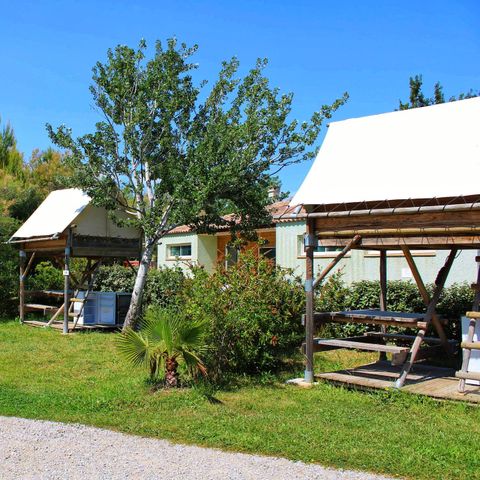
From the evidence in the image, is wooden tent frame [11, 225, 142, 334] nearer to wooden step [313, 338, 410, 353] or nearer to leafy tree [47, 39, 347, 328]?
leafy tree [47, 39, 347, 328]

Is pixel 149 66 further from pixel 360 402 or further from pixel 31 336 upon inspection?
pixel 360 402

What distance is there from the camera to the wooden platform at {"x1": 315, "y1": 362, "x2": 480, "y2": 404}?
27.3 ft

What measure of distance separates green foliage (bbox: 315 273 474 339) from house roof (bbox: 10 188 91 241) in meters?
7.76

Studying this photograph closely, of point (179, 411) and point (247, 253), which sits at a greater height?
point (247, 253)

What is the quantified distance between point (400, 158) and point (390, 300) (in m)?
4.52

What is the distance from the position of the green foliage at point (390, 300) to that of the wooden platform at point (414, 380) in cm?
150

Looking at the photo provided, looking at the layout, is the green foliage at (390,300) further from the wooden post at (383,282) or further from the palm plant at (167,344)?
the palm plant at (167,344)

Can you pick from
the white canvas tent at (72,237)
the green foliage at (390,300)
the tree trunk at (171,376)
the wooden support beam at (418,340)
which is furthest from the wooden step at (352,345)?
the white canvas tent at (72,237)

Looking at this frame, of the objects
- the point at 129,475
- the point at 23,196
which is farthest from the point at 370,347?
the point at 23,196

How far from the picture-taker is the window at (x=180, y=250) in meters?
27.4

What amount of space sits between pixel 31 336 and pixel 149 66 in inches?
312

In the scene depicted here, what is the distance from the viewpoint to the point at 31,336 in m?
15.9

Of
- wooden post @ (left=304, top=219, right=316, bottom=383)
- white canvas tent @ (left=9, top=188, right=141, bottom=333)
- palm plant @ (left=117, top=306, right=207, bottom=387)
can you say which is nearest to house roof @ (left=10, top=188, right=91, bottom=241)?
white canvas tent @ (left=9, top=188, right=141, bottom=333)

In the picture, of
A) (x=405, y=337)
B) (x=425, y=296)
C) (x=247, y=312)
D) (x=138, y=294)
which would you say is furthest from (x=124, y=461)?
(x=138, y=294)
